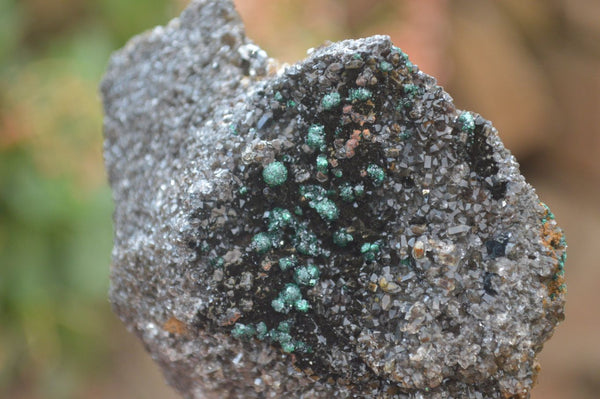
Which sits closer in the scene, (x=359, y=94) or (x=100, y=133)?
(x=359, y=94)

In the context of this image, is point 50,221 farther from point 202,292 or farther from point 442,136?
point 442,136

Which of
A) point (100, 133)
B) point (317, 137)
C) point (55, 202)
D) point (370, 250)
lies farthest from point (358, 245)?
point (55, 202)

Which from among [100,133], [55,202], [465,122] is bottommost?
[465,122]

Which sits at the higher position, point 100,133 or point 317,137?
point 100,133

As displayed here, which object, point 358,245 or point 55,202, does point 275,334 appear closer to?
point 358,245

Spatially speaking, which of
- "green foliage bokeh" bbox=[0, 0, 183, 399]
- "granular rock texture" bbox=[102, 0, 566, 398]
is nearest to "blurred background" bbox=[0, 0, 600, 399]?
"green foliage bokeh" bbox=[0, 0, 183, 399]

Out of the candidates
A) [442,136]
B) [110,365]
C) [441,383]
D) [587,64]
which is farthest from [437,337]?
[587,64]

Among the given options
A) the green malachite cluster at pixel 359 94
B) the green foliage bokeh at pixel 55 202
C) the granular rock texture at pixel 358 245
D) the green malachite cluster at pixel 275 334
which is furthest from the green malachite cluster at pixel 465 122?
the green foliage bokeh at pixel 55 202
